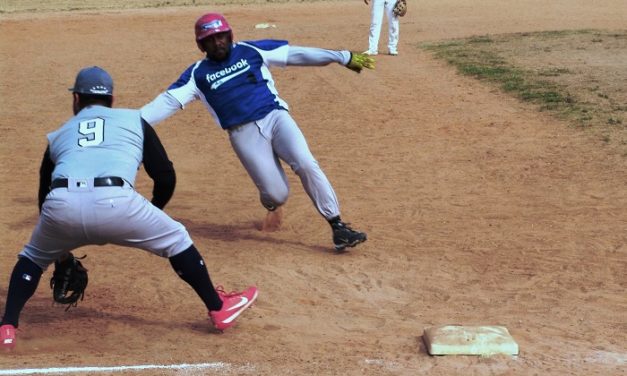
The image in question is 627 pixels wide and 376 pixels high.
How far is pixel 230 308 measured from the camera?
6.56 meters

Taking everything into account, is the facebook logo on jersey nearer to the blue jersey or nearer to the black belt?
the blue jersey

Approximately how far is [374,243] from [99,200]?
3.47 meters

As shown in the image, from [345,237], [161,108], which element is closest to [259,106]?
[161,108]

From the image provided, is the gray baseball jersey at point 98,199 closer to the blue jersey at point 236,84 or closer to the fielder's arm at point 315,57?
the blue jersey at point 236,84

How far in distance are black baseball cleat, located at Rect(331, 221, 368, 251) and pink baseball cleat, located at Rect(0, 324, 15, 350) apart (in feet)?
10.0

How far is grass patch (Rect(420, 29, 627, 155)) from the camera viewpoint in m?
13.3

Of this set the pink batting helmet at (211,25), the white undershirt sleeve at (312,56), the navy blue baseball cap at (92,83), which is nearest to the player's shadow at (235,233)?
the white undershirt sleeve at (312,56)

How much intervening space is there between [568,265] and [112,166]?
3996mm

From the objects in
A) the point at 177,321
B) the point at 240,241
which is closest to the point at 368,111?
the point at 240,241

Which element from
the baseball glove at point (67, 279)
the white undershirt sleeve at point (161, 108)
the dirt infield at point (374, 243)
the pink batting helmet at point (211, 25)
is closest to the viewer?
the dirt infield at point (374, 243)

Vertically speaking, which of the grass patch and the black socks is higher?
the black socks

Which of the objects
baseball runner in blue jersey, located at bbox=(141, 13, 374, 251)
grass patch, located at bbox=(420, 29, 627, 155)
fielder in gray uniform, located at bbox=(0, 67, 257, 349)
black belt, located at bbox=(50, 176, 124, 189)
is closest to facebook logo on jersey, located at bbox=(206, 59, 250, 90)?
baseball runner in blue jersey, located at bbox=(141, 13, 374, 251)

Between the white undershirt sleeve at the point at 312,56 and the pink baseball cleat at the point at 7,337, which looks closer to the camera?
the pink baseball cleat at the point at 7,337

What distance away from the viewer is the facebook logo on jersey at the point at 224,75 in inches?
330
